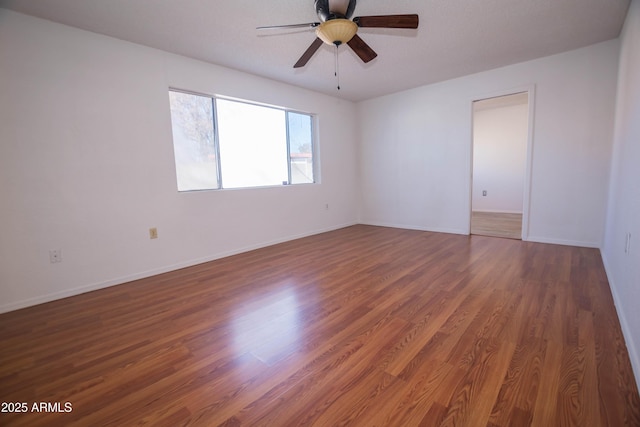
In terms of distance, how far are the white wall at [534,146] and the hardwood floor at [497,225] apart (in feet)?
1.42

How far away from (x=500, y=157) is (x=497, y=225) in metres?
2.47

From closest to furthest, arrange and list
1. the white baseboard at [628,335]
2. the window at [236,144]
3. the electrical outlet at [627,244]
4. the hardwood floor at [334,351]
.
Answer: the hardwood floor at [334,351] → the white baseboard at [628,335] → the electrical outlet at [627,244] → the window at [236,144]

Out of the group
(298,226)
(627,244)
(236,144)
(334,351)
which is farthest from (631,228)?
(236,144)

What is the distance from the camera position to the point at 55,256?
2.59 metres

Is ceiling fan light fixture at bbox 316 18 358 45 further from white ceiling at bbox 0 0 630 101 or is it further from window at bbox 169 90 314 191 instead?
window at bbox 169 90 314 191

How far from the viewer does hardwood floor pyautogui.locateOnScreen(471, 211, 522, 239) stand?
15.1ft

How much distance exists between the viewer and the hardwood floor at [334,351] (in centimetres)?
127

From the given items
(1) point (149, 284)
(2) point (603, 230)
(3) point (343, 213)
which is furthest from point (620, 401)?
(3) point (343, 213)

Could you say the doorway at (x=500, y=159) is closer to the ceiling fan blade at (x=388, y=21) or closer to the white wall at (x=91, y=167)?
the ceiling fan blade at (x=388, y=21)

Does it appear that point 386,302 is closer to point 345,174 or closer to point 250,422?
point 250,422

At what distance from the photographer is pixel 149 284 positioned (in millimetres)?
2910

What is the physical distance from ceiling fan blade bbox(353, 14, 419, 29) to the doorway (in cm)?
503

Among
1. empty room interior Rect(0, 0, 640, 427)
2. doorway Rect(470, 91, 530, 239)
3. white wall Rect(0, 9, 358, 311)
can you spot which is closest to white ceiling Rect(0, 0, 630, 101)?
empty room interior Rect(0, 0, 640, 427)

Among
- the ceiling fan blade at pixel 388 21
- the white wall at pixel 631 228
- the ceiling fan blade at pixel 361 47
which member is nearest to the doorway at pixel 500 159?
the white wall at pixel 631 228
